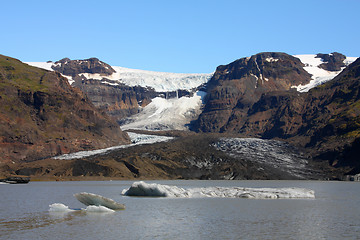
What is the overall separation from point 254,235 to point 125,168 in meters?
156

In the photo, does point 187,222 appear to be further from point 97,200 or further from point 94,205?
point 94,205

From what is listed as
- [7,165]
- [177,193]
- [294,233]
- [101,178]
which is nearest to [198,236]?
[294,233]

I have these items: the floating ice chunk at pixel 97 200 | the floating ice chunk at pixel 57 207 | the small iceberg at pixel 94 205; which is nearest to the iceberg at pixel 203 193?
the floating ice chunk at pixel 97 200

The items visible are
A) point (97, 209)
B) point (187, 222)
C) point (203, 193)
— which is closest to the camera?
point (187, 222)

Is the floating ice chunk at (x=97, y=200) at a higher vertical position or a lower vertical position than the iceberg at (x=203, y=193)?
higher

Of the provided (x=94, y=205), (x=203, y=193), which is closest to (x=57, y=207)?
(x=94, y=205)

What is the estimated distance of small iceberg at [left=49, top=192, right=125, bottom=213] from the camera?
192 feet

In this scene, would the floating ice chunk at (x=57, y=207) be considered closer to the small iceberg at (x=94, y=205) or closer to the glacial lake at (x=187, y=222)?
the small iceberg at (x=94, y=205)

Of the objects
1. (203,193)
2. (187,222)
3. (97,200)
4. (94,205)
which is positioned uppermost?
(97,200)

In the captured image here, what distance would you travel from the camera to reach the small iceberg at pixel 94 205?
2307 inches

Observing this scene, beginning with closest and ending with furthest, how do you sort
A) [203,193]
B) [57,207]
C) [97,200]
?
1. [97,200]
2. [57,207]
3. [203,193]

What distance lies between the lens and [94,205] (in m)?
60.3

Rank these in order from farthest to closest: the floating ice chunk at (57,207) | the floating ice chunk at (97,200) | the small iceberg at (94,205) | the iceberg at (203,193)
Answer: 1. the iceberg at (203,193)
2. the floating ice chunk at (57,207)
3. the floating ice chunk at (97,200)
4. the small iceberg at (94,205)

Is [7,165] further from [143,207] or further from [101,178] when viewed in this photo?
[143,207]
